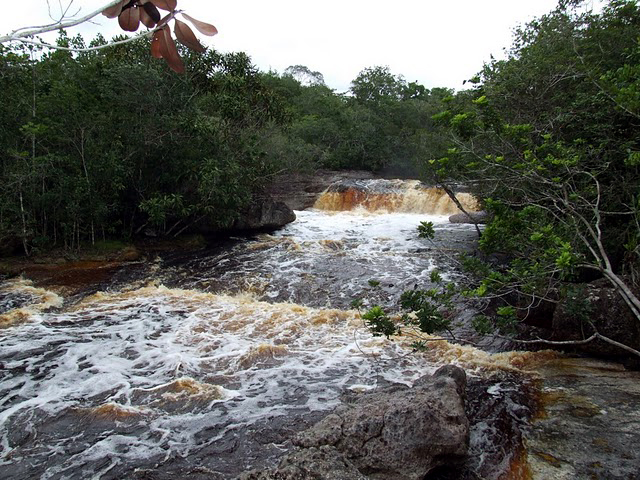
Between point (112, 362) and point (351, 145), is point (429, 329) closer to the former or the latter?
point (112, 362)

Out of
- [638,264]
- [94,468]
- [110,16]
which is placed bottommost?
[94,468]

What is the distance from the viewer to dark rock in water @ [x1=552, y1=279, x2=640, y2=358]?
5.42m

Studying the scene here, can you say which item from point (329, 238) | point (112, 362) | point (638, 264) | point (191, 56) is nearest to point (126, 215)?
point (191, 56)

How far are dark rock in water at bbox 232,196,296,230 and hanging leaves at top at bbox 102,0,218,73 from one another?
13.8m

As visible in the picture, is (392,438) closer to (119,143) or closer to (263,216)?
(119,143)

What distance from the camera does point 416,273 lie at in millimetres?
10266

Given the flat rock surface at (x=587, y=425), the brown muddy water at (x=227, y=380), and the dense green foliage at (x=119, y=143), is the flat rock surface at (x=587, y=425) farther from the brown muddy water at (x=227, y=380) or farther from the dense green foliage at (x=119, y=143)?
the dense green foliage at (x=119, y=143)

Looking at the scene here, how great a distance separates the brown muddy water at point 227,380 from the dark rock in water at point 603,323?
37 cm

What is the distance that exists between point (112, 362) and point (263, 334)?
83.9 inches

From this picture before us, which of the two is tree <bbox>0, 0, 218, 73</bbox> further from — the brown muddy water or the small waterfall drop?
the small waterfall drop

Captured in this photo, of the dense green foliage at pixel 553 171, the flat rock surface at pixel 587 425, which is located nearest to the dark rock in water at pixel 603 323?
the dense green foliage at pixel 553 171

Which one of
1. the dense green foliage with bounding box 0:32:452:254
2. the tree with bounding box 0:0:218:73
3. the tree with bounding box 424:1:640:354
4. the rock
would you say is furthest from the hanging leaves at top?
the dense green foliage with bounding box 0:32:452:254

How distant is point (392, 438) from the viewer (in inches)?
136

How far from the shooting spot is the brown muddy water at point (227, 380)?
12.7 ft
